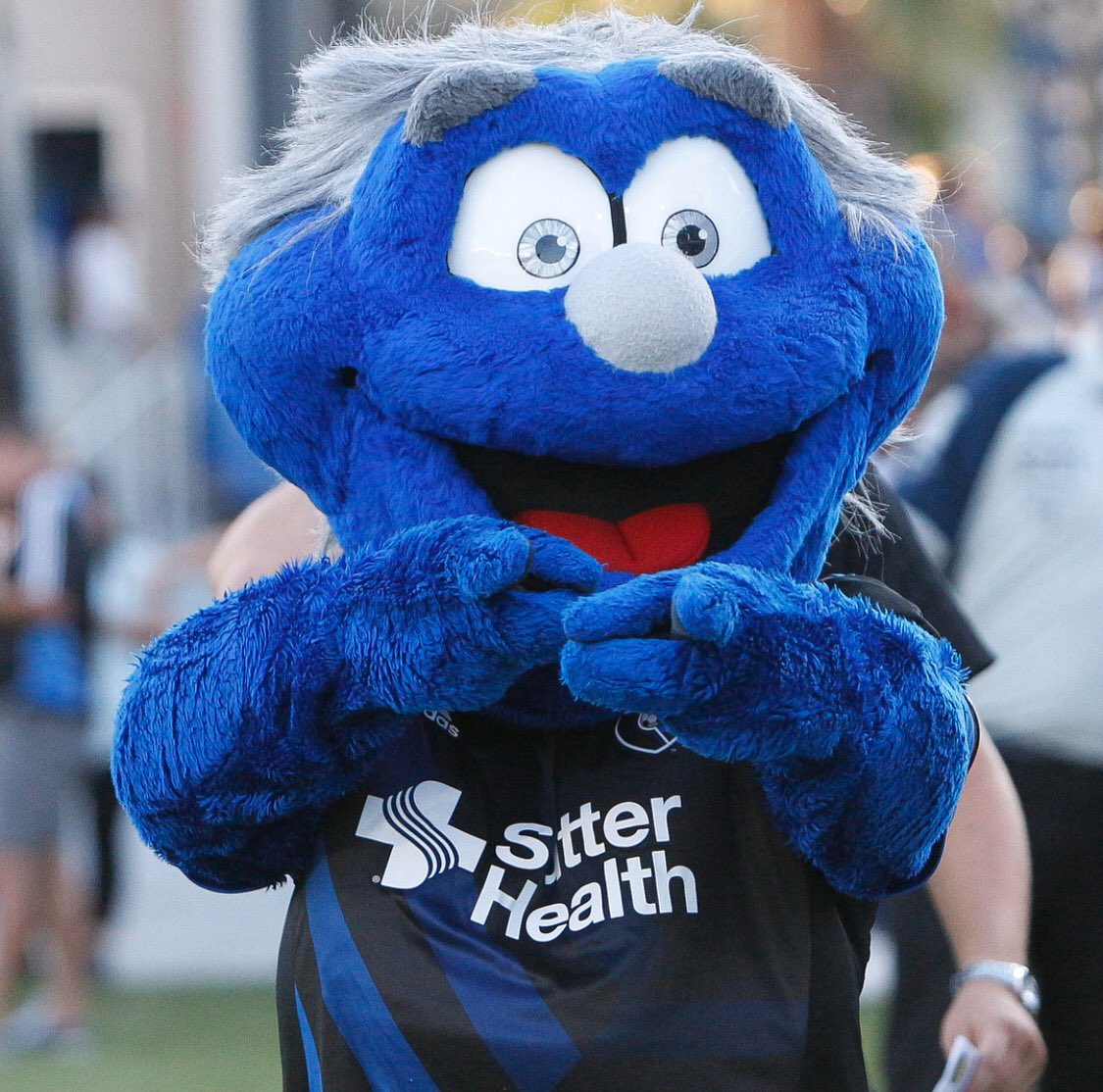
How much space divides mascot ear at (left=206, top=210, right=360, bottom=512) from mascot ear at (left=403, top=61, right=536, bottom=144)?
0.10 meters

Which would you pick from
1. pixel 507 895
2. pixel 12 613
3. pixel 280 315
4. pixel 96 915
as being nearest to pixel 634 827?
pixel 507 895

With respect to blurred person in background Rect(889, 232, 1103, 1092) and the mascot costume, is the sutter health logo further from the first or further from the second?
blurred person in background Rect(889, 232, 1103, 1092)

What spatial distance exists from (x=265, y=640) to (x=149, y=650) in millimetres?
113

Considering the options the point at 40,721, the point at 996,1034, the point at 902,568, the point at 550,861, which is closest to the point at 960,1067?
the point at 996,1034

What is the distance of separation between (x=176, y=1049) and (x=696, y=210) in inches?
158

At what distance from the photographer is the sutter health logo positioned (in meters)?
1.44

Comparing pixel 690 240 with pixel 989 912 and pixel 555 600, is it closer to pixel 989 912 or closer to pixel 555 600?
pixel 555 600

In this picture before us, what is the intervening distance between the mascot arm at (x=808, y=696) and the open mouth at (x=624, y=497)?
13cm

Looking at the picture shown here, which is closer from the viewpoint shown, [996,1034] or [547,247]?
[547,247]

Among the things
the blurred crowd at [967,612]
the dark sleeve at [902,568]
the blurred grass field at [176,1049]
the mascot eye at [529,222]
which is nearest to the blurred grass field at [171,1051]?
the blurred grass field at [176,1049]

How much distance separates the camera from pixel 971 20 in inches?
735

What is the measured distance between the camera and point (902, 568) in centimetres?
177

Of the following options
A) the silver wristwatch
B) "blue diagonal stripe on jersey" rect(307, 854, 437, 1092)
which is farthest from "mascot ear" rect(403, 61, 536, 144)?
the silver wristwatch

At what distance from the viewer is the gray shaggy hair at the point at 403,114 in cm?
150
